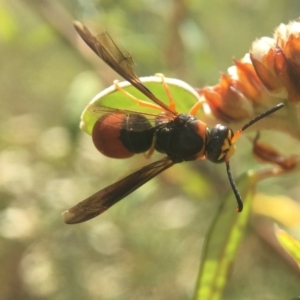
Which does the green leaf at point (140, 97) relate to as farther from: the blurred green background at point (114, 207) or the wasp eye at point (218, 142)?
the blurred green background at point (114, 207)

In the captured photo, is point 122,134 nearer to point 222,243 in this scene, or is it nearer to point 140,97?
point 140,97

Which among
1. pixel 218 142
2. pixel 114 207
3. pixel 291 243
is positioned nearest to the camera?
pixel 291 243

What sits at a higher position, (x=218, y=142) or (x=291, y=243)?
→ (x=218, y=142)

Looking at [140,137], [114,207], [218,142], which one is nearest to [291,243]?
[218,142]

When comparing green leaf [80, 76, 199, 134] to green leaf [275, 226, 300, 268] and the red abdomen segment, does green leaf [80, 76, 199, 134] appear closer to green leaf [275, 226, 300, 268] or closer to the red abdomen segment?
the red abdomen segment

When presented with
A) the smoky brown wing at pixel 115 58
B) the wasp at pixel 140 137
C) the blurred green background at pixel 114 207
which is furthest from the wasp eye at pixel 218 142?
the blurred green background at pixel 114 207

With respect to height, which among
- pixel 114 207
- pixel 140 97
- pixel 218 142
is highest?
pixel 140 97
